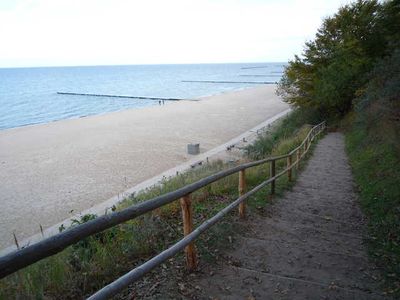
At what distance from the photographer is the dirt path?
131 inches

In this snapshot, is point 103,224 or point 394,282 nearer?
point 103,224

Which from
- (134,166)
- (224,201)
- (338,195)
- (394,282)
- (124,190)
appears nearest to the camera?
(394,282)

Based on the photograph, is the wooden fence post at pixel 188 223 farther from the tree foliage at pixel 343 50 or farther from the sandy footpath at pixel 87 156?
the tree foliage at pixel 343 50

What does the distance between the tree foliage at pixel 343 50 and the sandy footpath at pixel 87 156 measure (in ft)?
24.1

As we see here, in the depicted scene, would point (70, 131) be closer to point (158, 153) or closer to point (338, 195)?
point (158, 153)

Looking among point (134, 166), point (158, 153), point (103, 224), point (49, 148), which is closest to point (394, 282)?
point (103, 224)

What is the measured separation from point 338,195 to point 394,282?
4659 mm

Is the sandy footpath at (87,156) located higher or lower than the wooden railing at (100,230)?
lower

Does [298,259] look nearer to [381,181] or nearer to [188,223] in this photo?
[188,223]

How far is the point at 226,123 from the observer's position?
34531 mm

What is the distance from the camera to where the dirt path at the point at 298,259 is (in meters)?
3.33

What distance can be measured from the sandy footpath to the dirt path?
356 inches

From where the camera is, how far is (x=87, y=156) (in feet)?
72.8

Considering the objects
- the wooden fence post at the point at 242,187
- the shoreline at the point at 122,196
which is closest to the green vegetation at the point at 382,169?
the wooden fence post at the point at 242,187
